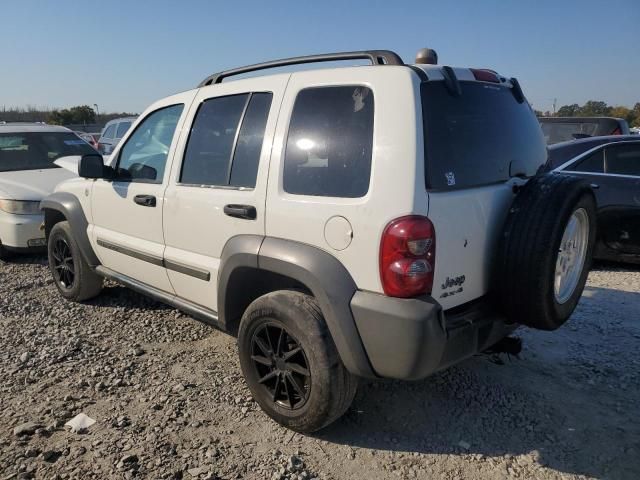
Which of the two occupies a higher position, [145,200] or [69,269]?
[145,200]

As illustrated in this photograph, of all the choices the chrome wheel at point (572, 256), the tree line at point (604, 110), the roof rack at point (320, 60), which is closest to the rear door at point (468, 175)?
the roof rack at point (320, 60)

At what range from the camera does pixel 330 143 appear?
2633 millimetres

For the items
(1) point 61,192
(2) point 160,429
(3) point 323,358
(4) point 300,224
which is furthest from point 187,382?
(1) point 61,192

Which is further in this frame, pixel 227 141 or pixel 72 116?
pixel 72 116

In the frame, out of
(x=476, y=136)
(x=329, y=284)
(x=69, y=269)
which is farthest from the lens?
(x=69, y=269)

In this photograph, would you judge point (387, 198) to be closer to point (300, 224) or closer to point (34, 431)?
point (300, 224)

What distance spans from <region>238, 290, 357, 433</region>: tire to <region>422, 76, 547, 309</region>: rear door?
2.06 ft

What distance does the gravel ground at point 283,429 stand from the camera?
8.66 ft

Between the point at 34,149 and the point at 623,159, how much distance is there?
7.39 m

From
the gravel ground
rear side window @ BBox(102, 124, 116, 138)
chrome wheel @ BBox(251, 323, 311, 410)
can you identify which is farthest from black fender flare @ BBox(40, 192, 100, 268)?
rear side window @ BBox(102, 124, 116, 138)

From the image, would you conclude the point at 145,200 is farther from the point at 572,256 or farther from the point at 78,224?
the point at 572,256

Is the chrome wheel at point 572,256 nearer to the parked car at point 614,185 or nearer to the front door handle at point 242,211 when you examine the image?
the front door handle at point 242,211

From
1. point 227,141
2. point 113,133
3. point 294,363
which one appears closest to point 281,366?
point 294,363

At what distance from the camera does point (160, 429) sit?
2.94 meters
